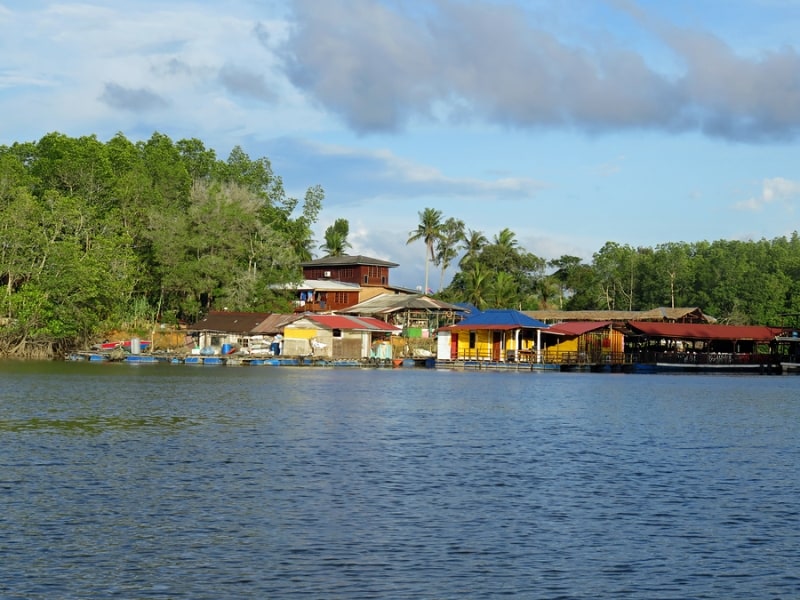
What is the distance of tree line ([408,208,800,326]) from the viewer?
117m

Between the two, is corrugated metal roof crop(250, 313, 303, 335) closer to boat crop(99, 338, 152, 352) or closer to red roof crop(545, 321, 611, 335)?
boat crop(99, 338, 152, 352)

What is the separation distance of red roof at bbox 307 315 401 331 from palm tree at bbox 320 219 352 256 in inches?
2052

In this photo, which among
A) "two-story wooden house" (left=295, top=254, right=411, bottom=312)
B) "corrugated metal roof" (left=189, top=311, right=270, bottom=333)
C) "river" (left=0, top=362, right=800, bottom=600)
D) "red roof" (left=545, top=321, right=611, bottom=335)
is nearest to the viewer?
"river" (left=0, top=362, right=800, bottom=600)

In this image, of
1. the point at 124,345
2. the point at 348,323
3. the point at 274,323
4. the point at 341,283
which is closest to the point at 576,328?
the point at 348,323

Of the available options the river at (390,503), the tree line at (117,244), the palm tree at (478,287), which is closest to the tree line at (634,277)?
the palm tree at (478,287)

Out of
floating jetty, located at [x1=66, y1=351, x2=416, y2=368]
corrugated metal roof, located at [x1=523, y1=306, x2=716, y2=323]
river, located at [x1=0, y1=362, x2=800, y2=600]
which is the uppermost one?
corrugated metal roof, located at [x1=523, y1=306, x2=716, y2=323]

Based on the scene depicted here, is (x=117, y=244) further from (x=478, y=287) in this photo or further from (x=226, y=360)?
(x=478, y=287)

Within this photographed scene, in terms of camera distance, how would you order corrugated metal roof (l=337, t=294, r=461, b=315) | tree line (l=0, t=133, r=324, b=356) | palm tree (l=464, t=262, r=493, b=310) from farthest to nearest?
palm tree (l=464, t=262, r=493, b=310) → corrugated metal roof (l=337, t=294, r=461, b=315) → tree line (l=0, t=133, r=324, b=356)

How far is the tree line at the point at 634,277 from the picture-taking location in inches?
4624

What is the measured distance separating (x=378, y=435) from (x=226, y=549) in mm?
16336

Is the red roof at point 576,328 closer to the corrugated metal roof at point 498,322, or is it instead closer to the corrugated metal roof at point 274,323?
the corrugated metal roof at point 498,322

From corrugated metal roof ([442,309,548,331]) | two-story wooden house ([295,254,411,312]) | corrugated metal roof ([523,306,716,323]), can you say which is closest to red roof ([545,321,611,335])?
corrugated metal roof ([442,309,548,331])

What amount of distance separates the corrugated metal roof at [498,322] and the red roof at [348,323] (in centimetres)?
633

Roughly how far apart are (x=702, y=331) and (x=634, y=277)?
36434mm
